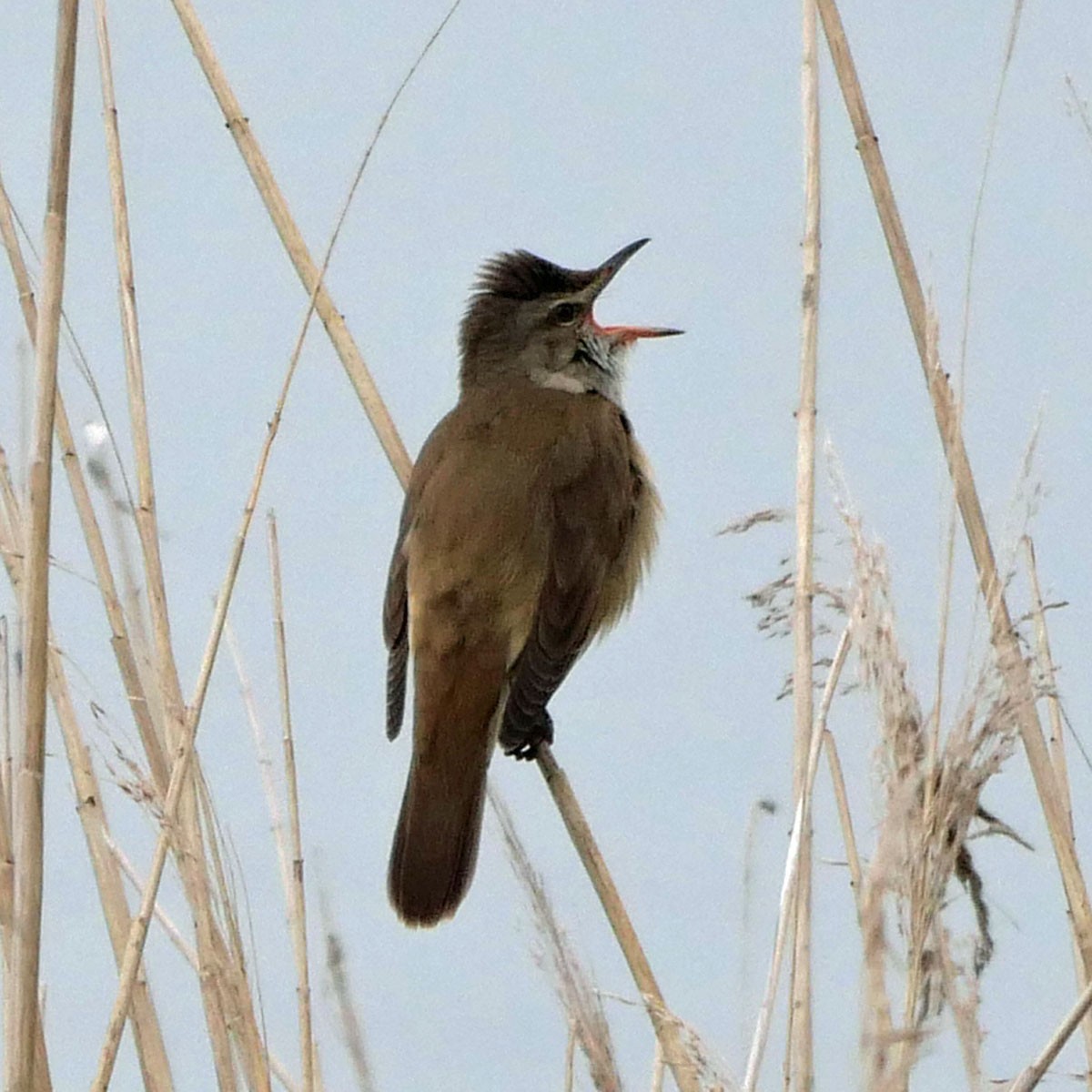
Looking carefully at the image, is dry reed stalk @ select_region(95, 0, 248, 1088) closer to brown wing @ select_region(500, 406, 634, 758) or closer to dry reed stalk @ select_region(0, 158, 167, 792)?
dry reed stalk @ select_region(0, 158, 167, 792)

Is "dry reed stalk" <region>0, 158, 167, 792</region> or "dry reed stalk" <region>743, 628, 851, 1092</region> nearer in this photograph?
"dry reed stalk" <region>743, 628, 851, 1092</region>

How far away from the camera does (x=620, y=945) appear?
2064 millimetres

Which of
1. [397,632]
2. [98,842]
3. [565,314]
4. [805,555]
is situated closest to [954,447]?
[805,555]

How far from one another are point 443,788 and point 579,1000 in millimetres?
954

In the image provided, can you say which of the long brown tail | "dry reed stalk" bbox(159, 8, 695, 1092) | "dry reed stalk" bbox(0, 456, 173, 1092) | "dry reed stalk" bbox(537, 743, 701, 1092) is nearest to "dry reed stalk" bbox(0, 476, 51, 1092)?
"dry reed stalk" bbox(0, 456, 173, 1092)

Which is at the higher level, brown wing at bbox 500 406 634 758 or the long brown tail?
brown wing at bbox 500 406 634 758

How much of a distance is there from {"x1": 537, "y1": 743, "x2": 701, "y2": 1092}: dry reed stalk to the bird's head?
3.60 feet

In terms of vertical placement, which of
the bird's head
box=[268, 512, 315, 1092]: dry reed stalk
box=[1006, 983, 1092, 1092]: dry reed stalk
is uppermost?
the bird's head

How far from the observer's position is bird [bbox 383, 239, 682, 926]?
2732mm

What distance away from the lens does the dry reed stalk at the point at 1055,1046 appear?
1536 mm

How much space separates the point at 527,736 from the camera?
279cm

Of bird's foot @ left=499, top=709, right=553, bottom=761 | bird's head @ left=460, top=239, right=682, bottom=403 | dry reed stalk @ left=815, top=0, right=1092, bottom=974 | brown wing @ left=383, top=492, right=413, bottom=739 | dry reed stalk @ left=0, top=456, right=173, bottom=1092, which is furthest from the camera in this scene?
bird's head @ left=460, top=239, right=682, bottom=403

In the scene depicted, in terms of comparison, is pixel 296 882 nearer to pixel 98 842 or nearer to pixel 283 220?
pixel 98 842

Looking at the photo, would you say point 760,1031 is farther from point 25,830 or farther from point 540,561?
point 540,561
